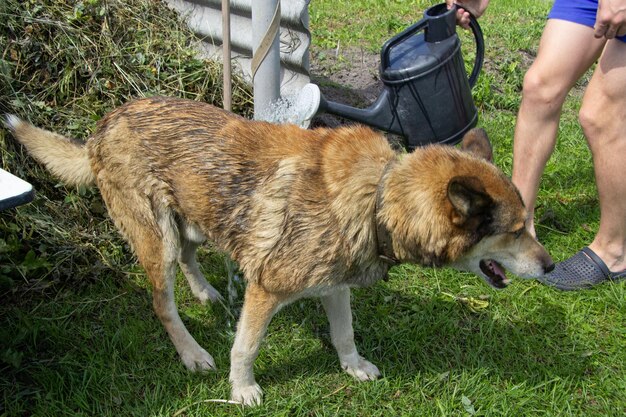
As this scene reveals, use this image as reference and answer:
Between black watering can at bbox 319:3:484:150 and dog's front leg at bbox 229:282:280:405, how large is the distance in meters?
1.71

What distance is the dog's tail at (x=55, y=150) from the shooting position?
3.34 metres

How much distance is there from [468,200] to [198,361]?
1.75 m

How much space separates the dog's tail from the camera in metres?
3.34

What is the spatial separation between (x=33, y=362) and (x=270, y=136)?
177 cm

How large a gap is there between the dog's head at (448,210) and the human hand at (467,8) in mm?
1694

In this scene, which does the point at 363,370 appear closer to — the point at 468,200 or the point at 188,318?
the point at 188,318

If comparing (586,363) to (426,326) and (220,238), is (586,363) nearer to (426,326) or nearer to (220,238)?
(426,326)

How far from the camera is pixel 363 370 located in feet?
11.0

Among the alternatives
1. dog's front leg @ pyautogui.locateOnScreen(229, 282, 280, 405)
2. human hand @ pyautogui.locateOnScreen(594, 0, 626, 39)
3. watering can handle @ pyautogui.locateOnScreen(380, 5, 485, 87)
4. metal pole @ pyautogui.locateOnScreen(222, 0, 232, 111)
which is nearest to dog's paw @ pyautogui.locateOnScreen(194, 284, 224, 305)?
dog's front leg @ pyautogui.locateOnScreen(229, 282, 280, 405)

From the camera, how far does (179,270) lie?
4.06 metres

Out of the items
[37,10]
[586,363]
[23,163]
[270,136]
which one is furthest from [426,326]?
[37,10]

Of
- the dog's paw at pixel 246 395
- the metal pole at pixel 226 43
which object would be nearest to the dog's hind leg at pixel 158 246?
the dog's paw at pixel 246 395

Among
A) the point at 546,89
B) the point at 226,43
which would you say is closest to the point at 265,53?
the point at 226,43

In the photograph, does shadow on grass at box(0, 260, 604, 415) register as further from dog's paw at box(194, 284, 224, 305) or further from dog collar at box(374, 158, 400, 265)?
dog collar at box(374, 158, 400, 265)
